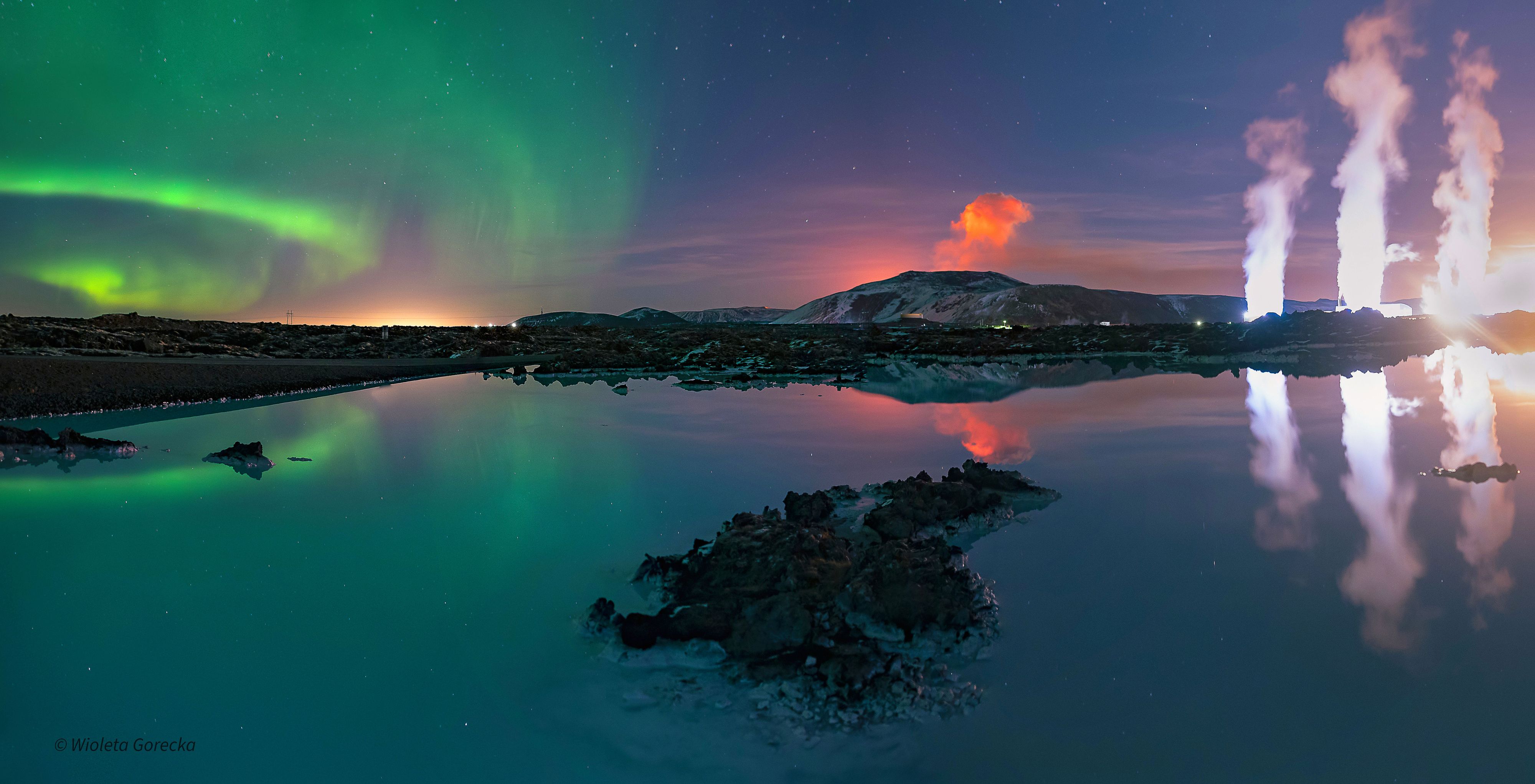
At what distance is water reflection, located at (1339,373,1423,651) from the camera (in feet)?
21.7

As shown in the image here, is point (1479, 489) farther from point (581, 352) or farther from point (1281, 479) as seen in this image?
point (581, 352)

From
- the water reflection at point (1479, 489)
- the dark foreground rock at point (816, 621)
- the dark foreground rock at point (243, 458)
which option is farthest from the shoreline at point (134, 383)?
the water reflection at point (1479, 489)

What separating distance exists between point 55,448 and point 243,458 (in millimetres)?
4566

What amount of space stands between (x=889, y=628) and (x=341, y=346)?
6489 centimetres

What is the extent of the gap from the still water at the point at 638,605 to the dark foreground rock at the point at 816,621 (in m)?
0.31

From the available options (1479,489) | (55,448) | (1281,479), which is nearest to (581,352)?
(55,448)

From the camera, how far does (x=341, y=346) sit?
59250 mm

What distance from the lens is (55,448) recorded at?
1546 cm

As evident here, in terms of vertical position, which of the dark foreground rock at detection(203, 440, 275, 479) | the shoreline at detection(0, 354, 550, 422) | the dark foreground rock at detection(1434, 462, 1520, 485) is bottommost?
the dark foreground rock at detection(1434, 462, 1520, 485)

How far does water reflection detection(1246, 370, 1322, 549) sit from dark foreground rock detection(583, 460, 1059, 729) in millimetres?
4684

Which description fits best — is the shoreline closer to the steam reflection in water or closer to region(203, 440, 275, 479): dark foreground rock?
region(203, 440, 275, 479): dark foreground rock

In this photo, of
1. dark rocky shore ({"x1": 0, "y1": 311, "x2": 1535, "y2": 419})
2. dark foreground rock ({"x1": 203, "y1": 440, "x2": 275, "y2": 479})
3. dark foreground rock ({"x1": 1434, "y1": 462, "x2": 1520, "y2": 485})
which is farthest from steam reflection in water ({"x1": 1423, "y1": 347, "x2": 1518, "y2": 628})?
dark foreground rock ({"x1": 203, "y1": 440, "x2": 275, "y2": 479})

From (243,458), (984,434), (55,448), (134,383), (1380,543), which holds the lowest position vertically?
(1380,543)

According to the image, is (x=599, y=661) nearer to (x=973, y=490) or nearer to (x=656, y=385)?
(x=973, y=490)
